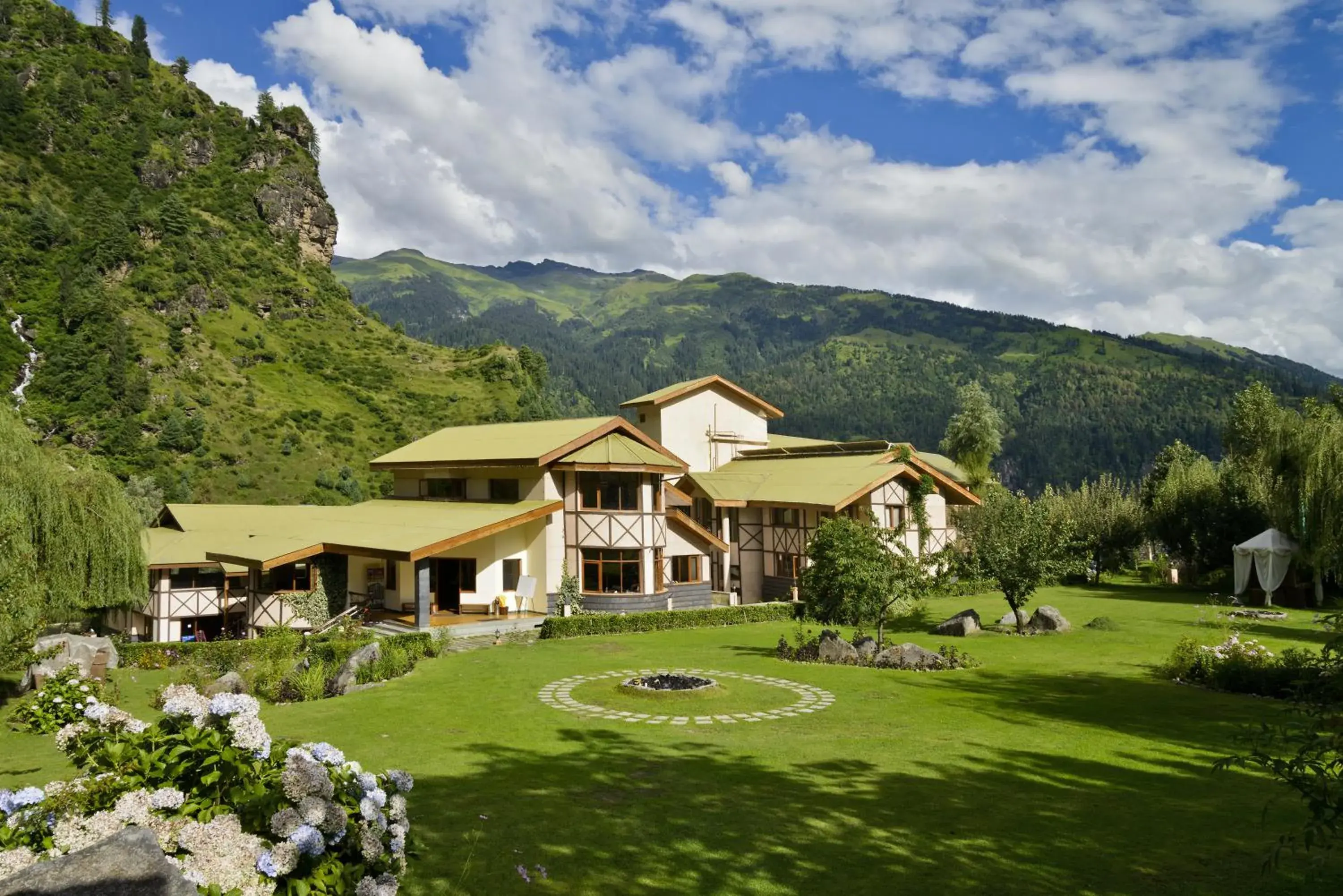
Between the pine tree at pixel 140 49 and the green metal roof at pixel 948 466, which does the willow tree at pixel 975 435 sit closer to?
the green metal roof at pixel 948 466

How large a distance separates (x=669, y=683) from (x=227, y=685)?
9985 millimetres

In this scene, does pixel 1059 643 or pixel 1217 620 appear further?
pixel 1217 620

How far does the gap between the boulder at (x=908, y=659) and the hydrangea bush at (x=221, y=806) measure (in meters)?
17.6

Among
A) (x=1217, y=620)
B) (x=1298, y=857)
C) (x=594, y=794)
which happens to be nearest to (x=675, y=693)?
(x=594, y=794)

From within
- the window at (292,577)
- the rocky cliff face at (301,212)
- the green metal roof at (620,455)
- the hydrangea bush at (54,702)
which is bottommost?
the hydrangea bush at (54,702)

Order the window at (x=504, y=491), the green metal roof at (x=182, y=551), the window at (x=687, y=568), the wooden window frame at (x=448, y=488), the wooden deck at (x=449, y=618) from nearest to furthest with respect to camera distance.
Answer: the wooden deck at (x=449, y=618) < the green metal roof at (x=182, y=551) < the window at (x=504, y=491) < the window at (x=687, y=568) < the wooden window frame at (x=448, y=488)

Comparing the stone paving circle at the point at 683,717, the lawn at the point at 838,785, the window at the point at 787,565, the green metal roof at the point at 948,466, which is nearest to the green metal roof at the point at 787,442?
the green metal roof at the point at 948,466

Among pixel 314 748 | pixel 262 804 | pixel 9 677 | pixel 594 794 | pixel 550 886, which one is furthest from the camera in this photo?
pixel 9 677

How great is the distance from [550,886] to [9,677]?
67.9ft

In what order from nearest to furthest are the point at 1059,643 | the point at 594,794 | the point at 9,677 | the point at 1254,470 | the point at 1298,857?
the point at 1298,857, the point at 594,794, the point at 9,677, the point at 1059,643, the point at 1254,470

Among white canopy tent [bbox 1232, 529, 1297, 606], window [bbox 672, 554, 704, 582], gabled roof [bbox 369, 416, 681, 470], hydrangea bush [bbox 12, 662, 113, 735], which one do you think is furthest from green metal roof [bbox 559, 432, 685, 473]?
white canopy tent [bbox 1232, 529, 1297, 606]

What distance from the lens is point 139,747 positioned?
5.64 metres

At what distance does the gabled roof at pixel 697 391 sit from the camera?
43375mm

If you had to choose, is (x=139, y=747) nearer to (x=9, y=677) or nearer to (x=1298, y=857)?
(x=1298, y=857)
